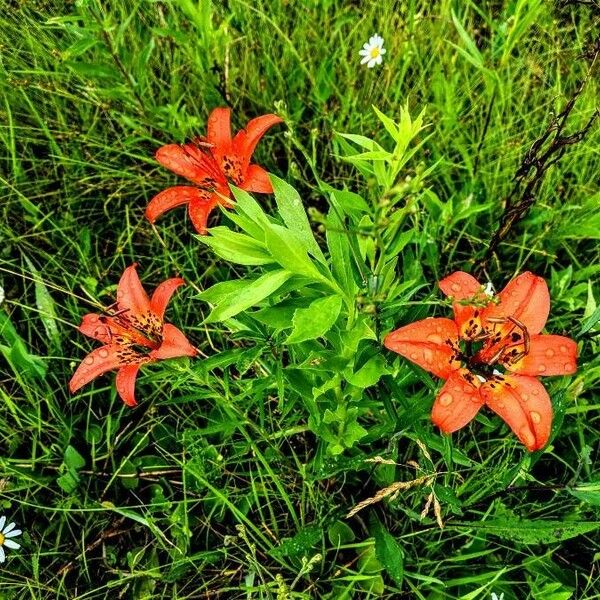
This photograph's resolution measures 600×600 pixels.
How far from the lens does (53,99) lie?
225 centimetres

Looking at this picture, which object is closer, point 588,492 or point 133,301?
point 588,492

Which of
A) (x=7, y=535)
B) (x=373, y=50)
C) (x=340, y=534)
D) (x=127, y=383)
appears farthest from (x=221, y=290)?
(x=373, y=50)

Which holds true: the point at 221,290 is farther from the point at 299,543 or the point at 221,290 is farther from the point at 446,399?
the point at 299,543

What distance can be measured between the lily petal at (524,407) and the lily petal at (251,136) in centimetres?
75

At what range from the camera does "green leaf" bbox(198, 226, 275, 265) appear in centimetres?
116

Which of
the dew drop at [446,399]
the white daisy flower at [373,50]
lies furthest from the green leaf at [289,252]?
the white daisy flower at [373,50]

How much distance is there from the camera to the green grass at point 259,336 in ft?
5.21

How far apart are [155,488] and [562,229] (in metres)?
1.35

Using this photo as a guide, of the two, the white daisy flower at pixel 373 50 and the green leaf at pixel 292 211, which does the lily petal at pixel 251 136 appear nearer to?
the green leaf at pixel 292 211

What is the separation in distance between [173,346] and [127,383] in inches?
5.2

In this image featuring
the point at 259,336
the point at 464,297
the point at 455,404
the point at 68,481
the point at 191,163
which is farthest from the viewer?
the point at 68,481

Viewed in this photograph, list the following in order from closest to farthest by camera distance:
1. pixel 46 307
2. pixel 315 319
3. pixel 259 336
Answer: pixel 315 319
pixel 259 336
pixel 46 307

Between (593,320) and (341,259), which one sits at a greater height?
(341,259)

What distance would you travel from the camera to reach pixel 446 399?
117cm
